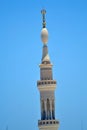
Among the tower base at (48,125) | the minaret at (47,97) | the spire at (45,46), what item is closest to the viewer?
the tower base at (48,125)

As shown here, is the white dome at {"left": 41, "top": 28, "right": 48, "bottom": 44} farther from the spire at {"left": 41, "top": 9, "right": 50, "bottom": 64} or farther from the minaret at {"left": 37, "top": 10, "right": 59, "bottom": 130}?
the minaret at {"left": 37, "top": 10, "right": 59, "bottom": 130}

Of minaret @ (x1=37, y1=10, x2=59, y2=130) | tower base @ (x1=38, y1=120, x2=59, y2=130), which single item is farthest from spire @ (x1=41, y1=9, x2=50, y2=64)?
tower base @ (x1=38, y1=120, x2=59, y2=130)

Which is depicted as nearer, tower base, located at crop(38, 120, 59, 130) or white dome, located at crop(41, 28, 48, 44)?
tower base, located at crop(38, 120, 59, 130)

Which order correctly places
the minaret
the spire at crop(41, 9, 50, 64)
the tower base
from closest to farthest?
1. the tower base
2. the minaret
3. the spire at crop(41, 9, 50, 64)

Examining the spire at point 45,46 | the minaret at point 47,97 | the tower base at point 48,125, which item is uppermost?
the spire at point 45,46

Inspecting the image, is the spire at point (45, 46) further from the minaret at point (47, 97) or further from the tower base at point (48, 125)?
the tower base at point (48, 125)

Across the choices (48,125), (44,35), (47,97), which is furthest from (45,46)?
(48,125)

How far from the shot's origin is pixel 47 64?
42.3 m

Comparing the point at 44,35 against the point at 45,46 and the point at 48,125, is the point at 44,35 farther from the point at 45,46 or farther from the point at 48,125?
Result: the point at 48,125

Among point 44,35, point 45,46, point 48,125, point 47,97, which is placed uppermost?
point 44,35

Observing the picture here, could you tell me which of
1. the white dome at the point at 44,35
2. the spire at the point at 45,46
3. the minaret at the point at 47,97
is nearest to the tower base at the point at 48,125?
A: the minaret at the point at 47,97

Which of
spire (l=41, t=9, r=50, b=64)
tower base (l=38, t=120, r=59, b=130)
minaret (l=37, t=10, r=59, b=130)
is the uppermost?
spire (l=41, t=9, r=50, b=64)

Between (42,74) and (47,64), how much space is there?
3.72 ft

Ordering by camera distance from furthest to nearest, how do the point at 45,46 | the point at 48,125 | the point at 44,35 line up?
the point at 45,46
the point at 44,35
the point at 48,125
